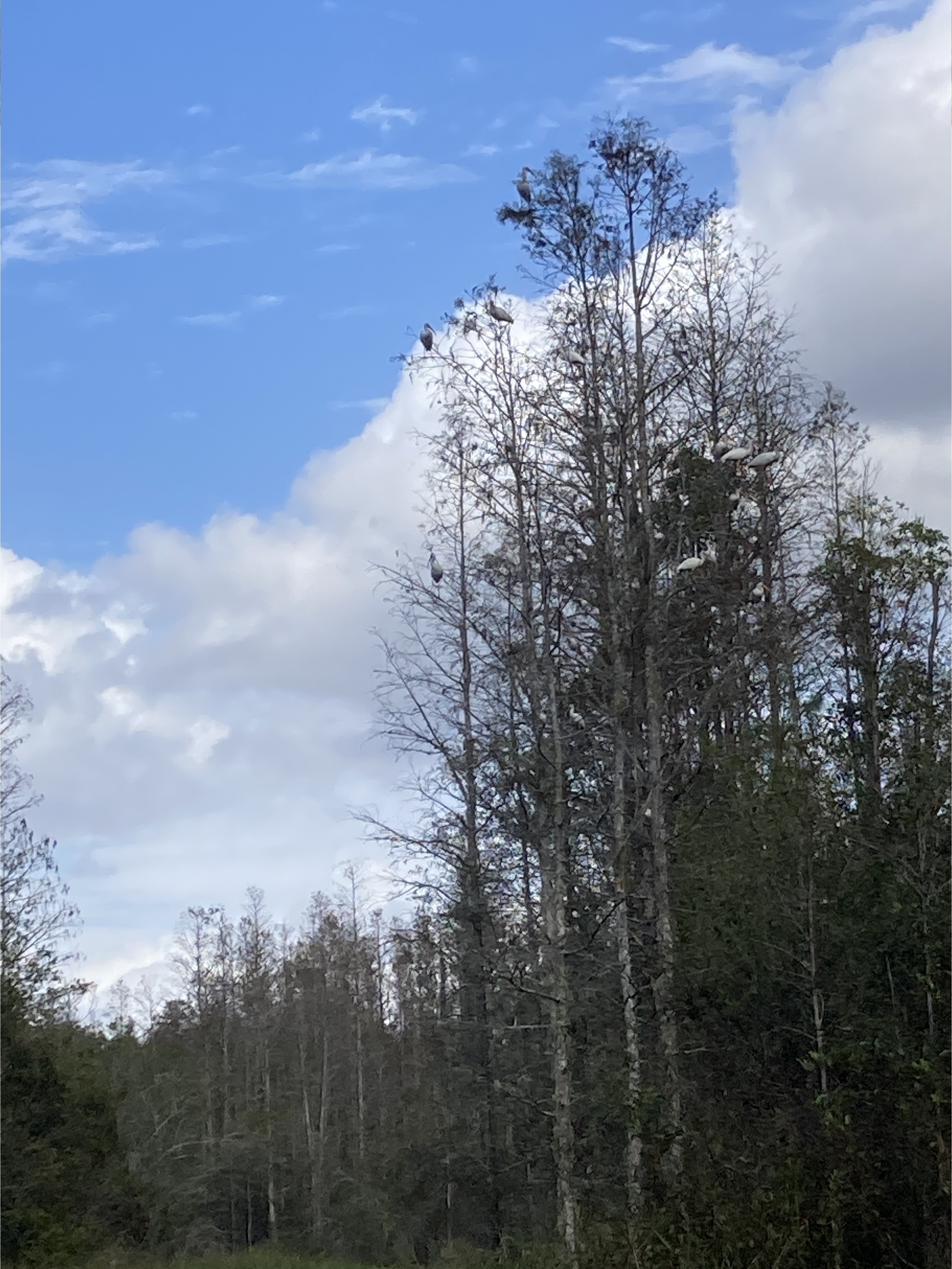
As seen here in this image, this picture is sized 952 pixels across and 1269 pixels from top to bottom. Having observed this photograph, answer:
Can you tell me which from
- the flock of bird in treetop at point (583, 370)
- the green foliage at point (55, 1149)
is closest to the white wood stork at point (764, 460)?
the flock of bird in treetop at point (583, 370)

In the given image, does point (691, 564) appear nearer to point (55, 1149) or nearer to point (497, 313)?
point (497, 313)

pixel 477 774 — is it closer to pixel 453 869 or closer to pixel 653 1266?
pixel 453 869

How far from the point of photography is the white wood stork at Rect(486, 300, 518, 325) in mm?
16125

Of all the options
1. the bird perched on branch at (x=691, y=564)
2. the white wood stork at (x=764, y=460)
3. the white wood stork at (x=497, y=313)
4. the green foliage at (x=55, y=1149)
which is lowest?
the green foliage at (x=55, y=1149)

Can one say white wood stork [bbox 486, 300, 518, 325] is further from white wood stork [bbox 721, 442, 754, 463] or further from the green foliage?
the green foliage

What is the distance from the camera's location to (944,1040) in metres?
11.0

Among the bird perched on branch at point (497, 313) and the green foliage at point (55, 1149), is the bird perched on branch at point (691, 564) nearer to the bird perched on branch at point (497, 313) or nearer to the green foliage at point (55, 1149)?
the bird perched on branch at point (497, 313)

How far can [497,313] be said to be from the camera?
635 inches

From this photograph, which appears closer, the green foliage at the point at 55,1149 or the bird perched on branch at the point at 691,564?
the bird perched on branch at the point at 691,564

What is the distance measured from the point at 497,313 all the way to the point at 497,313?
2 cm

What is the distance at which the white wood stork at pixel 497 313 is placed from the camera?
16125 mm

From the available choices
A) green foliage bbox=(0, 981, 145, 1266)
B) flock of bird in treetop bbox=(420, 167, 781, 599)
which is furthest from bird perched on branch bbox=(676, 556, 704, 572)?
green foliage bbox=(0, 981, 145, 1266)

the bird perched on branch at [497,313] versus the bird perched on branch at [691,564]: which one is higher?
the bird perched on branch at [497,313]

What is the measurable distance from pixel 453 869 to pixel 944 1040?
417 inches
